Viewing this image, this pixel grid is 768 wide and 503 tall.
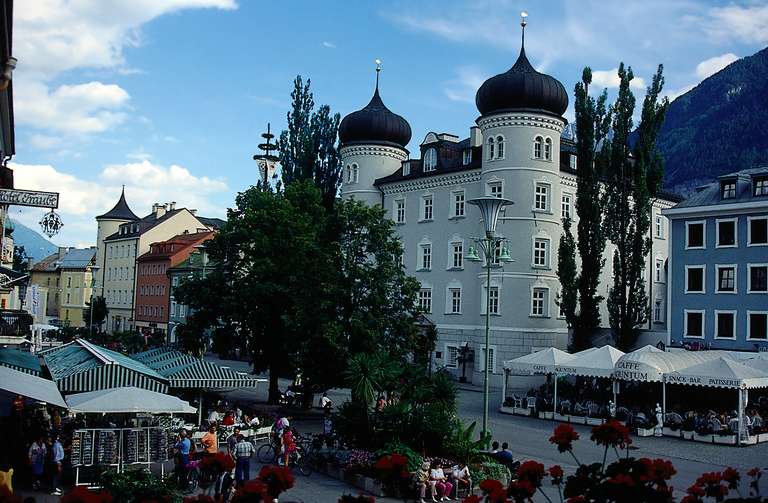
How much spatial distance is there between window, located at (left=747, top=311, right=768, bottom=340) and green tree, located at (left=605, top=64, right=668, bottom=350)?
500 cm

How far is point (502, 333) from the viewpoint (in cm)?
4856

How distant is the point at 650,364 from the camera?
30984 millimetres

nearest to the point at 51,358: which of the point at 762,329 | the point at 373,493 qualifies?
the point at 373,493

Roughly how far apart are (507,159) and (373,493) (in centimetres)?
3268

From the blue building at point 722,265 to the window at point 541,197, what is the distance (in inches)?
293

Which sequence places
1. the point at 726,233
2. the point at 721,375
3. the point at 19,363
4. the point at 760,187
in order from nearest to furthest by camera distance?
the point at 19,363, the point at 721,375, the point at 760,187, the point at 726,233

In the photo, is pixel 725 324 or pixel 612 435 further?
pixel 725 324

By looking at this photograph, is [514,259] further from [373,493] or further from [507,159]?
[373,493]

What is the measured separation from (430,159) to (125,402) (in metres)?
38.8

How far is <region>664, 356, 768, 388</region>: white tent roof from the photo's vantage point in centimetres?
2897

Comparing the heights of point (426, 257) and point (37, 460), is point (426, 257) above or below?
above

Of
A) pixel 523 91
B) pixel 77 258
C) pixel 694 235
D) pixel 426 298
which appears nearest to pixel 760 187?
pixel 694 235

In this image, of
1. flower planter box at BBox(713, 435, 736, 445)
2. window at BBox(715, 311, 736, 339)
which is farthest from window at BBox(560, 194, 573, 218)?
flower planter box at BBox(713, 435, 736, 445)

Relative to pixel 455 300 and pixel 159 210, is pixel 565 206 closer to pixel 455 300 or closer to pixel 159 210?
pixel 455 300
